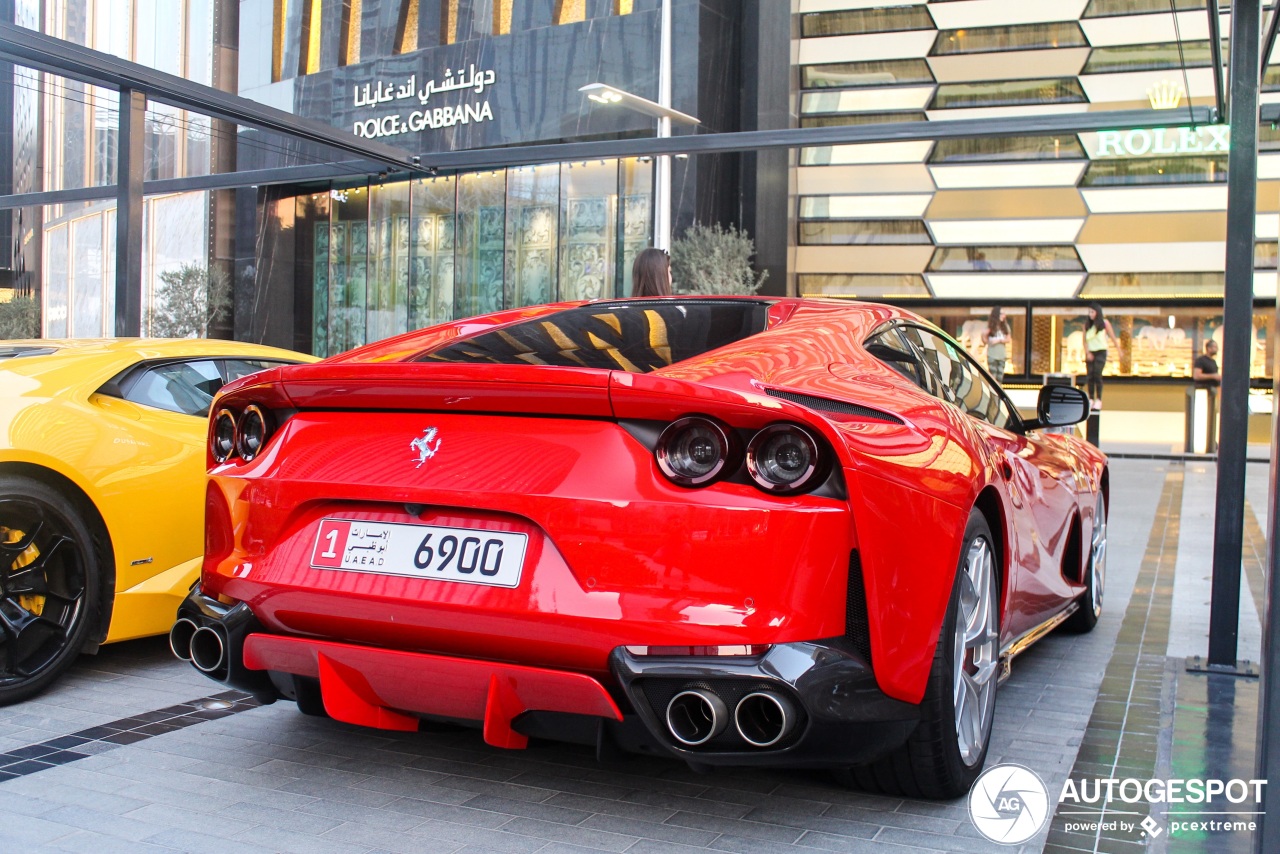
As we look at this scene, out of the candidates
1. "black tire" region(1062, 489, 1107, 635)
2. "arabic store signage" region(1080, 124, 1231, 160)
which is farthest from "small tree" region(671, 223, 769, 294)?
"black tire" region(1062, 489, 1107, 635)

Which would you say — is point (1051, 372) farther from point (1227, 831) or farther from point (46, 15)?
point (46, 15)

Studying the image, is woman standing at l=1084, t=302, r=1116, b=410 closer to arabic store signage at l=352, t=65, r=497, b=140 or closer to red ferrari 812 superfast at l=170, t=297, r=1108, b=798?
arabic store signage at l=352, t=65, r=497, b=140

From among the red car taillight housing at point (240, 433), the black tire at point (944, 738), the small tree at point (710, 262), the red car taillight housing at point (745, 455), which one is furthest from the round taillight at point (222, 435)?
the small tree at point (710, 262)

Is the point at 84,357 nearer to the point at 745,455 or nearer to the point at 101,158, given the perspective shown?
the point at 745,455

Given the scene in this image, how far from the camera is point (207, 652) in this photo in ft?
9.72

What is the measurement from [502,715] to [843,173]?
20.4 meters

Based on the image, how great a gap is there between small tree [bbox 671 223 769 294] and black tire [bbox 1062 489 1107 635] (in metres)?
13.4

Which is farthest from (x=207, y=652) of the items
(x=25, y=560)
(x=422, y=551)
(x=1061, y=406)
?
(x=1061, y=406)

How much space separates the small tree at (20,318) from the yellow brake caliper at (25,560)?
2815cm

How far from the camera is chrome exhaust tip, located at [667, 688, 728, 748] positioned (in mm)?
2426

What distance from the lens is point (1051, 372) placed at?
21328 millimetres

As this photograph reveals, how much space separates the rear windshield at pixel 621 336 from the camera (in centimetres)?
286

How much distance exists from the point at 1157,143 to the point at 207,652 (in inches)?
797

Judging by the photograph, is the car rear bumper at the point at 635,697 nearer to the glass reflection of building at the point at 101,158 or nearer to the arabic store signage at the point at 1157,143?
the arabic store signage at the point at 1157,143
